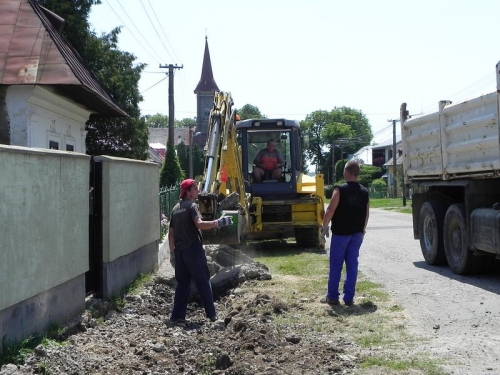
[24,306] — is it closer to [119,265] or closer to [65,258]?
[65,258]

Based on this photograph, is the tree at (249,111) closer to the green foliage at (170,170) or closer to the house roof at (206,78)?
the house roof at (206,78)

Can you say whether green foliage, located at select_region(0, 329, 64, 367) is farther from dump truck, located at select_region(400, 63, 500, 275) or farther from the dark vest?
dump truck, located at select_region(400, 63, 500, 275)

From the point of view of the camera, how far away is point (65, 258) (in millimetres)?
7551

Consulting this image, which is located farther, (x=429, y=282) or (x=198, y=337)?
(x=429, y=282)

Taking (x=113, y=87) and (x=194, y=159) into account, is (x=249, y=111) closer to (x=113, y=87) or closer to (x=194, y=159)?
(x=194, y=159)

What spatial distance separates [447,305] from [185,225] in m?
3.27

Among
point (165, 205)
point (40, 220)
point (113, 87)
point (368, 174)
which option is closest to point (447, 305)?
point (40, 220)

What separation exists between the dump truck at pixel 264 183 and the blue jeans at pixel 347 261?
4.56m

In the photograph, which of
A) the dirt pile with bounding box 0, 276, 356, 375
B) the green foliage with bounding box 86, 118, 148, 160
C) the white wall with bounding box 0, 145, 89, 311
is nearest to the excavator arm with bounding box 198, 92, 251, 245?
A: the dirt pile with bounding box 0, 276, 356, 375

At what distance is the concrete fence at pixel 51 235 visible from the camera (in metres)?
6.04

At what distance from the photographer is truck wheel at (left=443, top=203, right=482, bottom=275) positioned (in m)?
11.3

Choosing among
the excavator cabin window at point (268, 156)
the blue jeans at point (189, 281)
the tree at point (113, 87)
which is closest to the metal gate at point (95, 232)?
the blue jeans at point (189, 281)

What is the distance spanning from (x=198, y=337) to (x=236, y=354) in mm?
1203

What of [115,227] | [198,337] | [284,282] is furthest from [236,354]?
[284,282]
